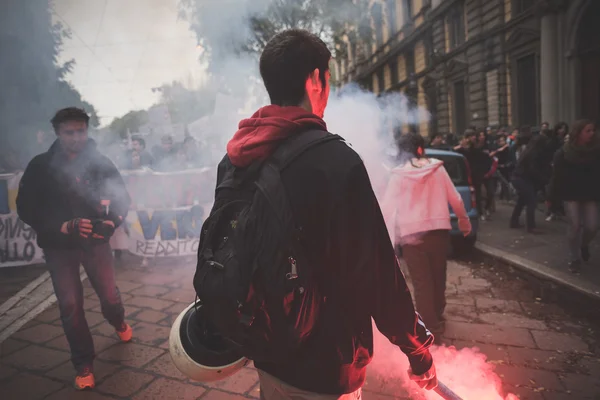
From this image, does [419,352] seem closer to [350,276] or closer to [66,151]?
[350,276]

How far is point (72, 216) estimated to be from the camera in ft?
10.1

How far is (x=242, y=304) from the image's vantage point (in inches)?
47.3

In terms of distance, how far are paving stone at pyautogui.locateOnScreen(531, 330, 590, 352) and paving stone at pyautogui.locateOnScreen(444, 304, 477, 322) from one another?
555mm

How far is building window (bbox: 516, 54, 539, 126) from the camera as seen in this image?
1327 cm

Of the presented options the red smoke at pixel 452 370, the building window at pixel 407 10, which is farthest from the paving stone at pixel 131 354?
the building window at pixel 407 10

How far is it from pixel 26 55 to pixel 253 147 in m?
5.16

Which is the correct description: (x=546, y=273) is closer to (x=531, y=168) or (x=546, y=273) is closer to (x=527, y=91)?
(x=531, y=168)

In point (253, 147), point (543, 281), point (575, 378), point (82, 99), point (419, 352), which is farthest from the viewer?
point (82, 99)

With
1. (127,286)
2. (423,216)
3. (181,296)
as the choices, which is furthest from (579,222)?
(127,286)

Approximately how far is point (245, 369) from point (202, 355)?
1845 millimetres

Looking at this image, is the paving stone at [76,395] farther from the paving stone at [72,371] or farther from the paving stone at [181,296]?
the paving stone at [181,296]

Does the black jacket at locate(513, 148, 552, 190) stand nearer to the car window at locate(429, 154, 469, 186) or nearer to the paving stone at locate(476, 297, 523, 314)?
the car window at locate(429, 154, 469, 186)

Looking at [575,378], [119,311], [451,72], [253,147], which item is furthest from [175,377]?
[451,72]

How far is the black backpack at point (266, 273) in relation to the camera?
1.18m
